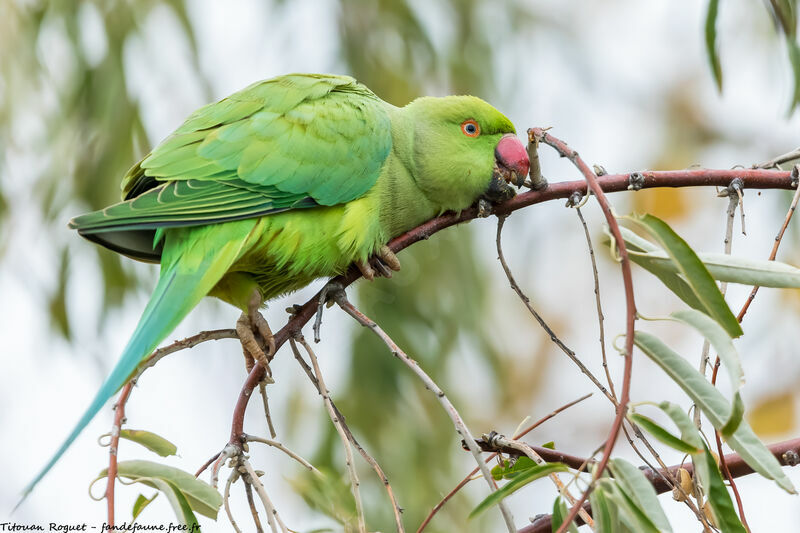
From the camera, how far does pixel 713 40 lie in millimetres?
1939

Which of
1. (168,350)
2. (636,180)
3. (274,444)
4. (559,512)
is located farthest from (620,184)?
(168,350)

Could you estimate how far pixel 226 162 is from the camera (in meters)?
2.33

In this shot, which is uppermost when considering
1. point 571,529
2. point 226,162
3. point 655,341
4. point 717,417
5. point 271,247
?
point 226,162

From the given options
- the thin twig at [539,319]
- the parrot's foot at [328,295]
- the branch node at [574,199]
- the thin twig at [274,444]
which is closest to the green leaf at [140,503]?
the thin twig at [274,444]

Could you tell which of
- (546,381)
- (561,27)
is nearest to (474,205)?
(561,27)

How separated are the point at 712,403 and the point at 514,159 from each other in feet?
4.51

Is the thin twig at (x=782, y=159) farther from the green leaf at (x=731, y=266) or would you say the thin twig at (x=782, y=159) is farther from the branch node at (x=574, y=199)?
the green leaf at (x=731, y=266)

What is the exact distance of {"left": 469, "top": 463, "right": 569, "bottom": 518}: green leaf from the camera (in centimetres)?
122

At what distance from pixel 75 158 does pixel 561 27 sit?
2.97 m

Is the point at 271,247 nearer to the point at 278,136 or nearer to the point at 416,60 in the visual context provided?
the point at 278,136

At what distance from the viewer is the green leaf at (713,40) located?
6.30 feet

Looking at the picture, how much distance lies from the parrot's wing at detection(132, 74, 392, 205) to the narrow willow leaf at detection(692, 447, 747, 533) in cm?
138

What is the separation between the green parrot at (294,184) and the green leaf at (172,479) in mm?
497

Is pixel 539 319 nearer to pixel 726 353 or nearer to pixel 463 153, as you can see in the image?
pixel 726 353
